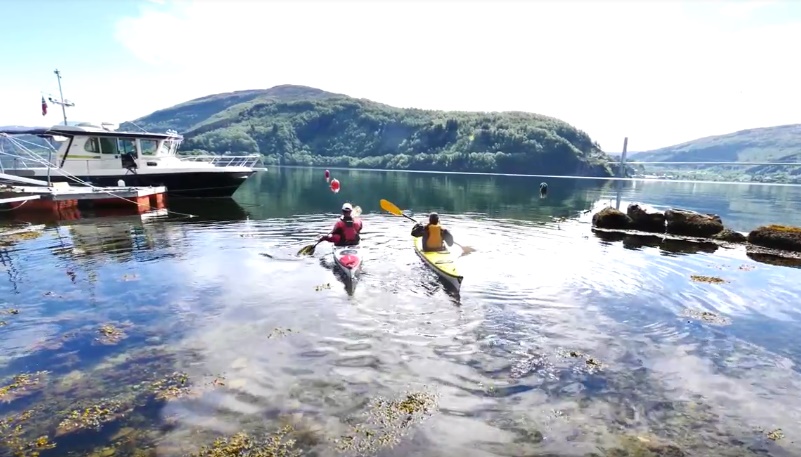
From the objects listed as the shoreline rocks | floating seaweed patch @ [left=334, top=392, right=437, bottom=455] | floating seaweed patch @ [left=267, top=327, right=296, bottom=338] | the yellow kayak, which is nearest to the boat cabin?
the yellow kayak

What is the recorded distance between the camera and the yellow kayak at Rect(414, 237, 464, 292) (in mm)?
16203

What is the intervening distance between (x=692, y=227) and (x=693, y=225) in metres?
0.16

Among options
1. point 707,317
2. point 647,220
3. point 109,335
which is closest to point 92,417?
point 109,335

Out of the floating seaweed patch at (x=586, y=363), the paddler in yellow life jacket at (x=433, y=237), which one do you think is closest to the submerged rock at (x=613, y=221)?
the paddler in yellow life jacket at (x=433, y=237)

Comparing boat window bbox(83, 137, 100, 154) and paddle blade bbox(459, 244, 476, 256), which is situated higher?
boat window bbox(83, 137, 100, 154)

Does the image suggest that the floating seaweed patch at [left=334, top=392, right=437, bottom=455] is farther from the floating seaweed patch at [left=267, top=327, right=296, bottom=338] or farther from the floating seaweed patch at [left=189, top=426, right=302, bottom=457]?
the floating seaweed patch at [left=267, top=327, right=296, bottom=338]

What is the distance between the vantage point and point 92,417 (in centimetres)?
842

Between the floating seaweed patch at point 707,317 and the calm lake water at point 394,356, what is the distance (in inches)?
3.5

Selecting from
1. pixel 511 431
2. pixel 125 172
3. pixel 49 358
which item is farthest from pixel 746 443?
pixel 125 172

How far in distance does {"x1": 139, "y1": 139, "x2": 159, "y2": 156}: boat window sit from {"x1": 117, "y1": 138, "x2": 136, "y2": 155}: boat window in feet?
1.96

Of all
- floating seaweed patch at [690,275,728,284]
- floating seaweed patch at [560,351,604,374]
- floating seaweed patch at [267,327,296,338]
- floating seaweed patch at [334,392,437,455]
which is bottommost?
floating seaweed patch at [334,392,437,455]

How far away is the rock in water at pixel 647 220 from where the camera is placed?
3070cm

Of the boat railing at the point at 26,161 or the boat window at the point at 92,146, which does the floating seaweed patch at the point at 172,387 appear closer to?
the boat railing at the point at 26,161

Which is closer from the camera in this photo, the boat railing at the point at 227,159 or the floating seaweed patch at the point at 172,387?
the floating seaweed patch at the point at 172,387
